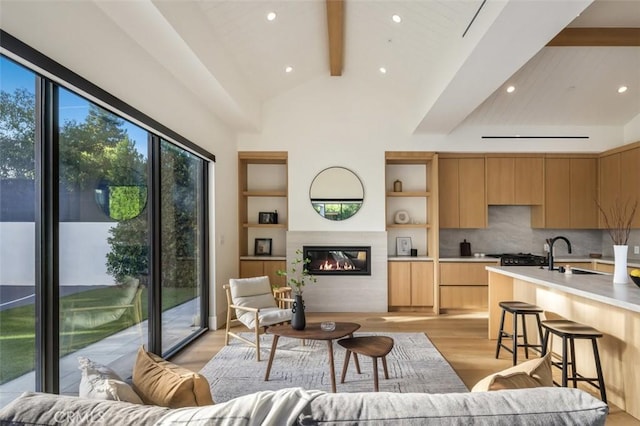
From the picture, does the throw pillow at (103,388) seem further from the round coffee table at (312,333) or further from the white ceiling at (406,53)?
the round coffee table at (312,333)

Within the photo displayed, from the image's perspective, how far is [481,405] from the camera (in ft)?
3.11

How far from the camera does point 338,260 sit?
5.80m

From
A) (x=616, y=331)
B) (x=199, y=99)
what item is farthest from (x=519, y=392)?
(x=199, y=99)

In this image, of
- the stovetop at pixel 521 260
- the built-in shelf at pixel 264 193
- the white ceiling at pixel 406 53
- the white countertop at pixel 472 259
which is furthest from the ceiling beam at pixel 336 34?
the stovetop at pixel 521 260

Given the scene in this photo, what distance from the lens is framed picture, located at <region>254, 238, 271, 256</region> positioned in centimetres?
614

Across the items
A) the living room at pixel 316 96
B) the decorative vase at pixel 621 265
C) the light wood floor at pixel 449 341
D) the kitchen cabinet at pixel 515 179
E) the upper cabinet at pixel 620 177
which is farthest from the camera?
the kitchen cabinet at pixel 515 179

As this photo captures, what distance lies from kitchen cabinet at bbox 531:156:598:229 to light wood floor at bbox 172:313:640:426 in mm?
2153

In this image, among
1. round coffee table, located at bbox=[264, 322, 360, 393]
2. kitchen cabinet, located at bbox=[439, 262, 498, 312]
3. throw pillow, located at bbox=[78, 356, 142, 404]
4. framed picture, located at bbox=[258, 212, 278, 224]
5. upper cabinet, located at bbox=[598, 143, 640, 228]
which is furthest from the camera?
framed picture, located at bbox=[258, 212, 278, 224]

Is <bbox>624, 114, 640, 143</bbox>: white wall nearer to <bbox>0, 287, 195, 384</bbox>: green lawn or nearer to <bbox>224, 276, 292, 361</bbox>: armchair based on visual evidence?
<bbox>224, 276, 292, 361</bbox>: armchair

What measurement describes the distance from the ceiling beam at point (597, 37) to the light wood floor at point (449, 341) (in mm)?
3524

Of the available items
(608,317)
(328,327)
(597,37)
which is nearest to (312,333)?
(328,327)

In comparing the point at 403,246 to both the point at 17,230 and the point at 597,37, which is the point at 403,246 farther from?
the point at 17,230

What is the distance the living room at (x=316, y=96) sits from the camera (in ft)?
8.16

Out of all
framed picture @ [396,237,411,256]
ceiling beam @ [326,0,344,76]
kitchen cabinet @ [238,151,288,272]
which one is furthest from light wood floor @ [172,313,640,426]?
ceiling beam @ [326,0,344,76]
